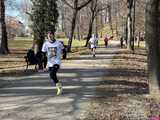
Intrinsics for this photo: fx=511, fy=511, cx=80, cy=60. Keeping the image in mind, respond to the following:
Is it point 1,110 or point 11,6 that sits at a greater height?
point 11,6

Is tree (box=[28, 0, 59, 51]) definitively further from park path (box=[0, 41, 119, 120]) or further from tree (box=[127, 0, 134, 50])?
park path (box=[0, 41, 119, 120])

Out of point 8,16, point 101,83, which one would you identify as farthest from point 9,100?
point 8,16

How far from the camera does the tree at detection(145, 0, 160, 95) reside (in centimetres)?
1483

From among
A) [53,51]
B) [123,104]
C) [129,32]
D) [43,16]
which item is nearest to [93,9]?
[129,32]

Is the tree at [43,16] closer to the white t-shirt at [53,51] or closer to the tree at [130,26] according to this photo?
the tree at [130,26]

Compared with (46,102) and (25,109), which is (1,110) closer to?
(25,109)

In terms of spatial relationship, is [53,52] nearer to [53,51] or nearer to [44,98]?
[53,51]

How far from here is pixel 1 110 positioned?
12.4m

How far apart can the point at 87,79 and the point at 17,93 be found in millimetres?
5034

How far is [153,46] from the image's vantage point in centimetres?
1496

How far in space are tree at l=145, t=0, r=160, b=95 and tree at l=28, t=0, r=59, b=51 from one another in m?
23.8

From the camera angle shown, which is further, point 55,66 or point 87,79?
point 87,79

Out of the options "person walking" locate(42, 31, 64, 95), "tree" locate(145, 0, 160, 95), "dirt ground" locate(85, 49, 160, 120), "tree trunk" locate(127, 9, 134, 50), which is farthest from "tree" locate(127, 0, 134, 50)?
"person walking" locate(42, 31, 64, 95)

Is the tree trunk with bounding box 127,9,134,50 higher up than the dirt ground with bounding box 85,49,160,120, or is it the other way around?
the tree trunk with bounding box 127,9,134,50
